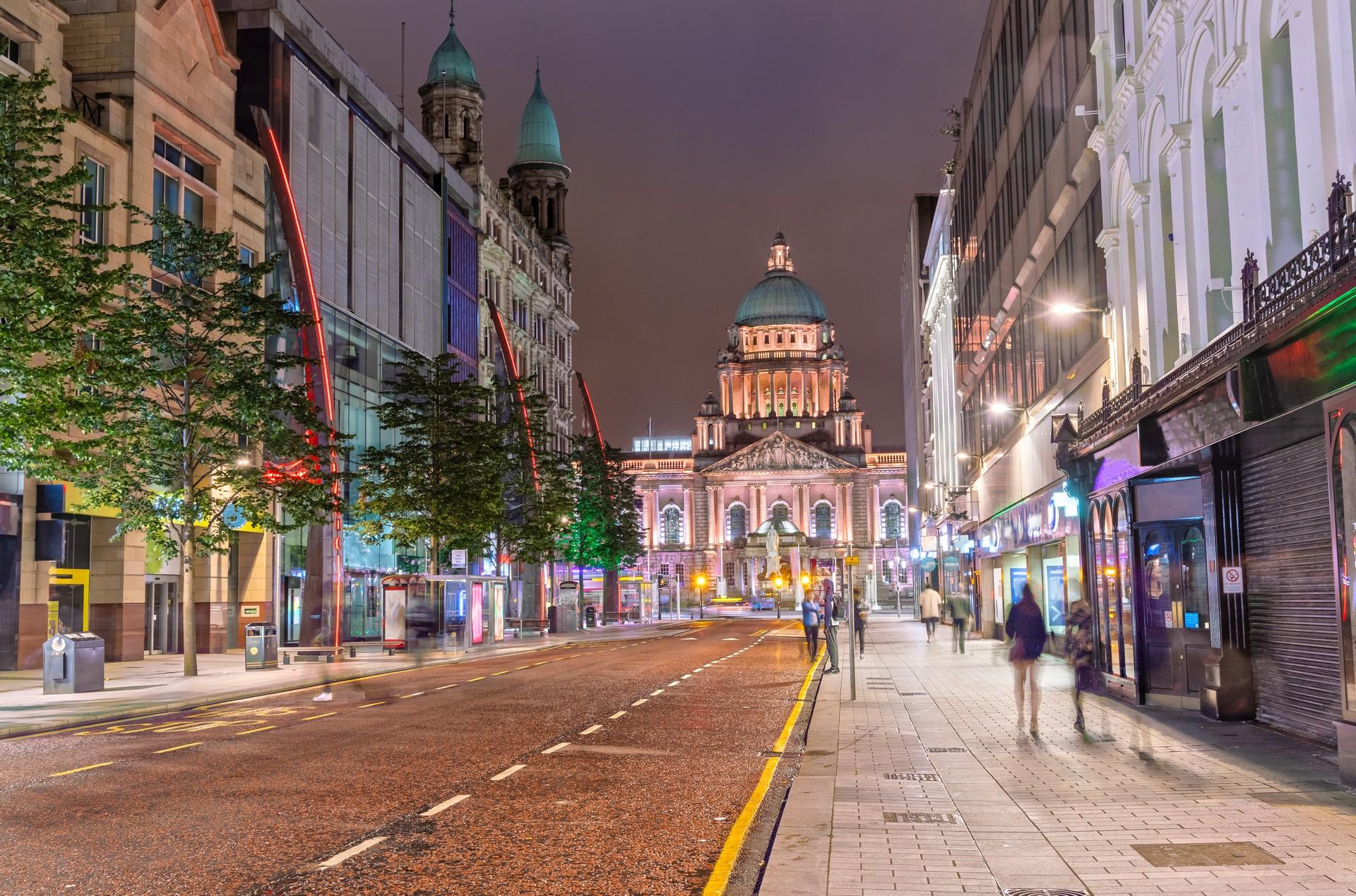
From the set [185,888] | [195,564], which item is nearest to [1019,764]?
[185,888]

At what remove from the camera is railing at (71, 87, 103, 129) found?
34594 millimetres

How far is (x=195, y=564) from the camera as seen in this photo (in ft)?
129

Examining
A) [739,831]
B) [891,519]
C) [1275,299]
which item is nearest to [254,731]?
[739,831]

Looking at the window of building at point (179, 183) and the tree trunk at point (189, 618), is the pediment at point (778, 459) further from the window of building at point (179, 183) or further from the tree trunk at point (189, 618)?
the tree trunk at point (189, 618)

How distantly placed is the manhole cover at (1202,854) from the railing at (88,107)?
111ft

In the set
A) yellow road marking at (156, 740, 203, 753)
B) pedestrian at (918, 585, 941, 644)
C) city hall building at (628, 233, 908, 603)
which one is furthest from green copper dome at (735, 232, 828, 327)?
yellow road marking at (156, 740, 203, 753)

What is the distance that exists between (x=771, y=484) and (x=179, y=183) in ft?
403

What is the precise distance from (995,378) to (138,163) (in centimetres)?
2608

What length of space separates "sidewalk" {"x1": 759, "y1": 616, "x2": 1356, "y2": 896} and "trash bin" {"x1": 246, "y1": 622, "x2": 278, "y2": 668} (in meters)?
17.3

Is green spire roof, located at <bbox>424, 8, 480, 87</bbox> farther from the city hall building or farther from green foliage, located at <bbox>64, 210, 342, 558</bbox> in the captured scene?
the city hall building

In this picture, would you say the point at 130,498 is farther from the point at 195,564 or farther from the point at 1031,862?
the point at 1031,862

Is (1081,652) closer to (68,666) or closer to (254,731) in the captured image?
(254,731)

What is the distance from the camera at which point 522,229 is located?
282 feet

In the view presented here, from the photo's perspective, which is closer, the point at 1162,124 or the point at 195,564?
the point at 1162,124
